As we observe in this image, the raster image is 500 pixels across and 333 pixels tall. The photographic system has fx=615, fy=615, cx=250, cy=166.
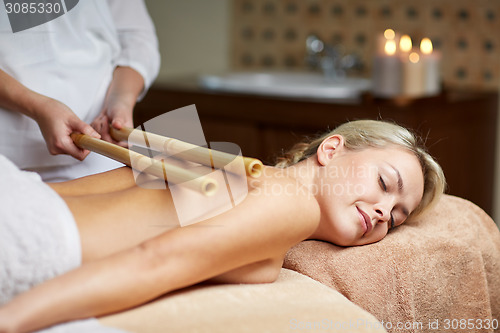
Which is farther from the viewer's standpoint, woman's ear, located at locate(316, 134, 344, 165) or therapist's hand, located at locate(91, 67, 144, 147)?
therapist's hand, located at locate(91, 67, 144, 147)

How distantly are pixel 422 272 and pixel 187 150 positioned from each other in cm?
52

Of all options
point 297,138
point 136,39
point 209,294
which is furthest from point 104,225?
point 297,138

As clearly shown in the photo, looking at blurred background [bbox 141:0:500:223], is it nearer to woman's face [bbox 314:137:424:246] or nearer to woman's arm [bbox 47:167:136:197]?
woman's face [bbox 314:137:424:246]

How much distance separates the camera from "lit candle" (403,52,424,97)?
7.76ft

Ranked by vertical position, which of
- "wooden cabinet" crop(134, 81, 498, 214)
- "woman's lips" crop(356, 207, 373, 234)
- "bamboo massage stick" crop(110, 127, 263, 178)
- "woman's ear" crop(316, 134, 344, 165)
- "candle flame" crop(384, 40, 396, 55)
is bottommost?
"wooden cabinet" crop(134, 81, 498, 214)

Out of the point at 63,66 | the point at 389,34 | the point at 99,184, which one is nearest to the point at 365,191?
the point at 99,184

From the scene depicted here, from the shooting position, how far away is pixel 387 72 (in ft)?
7.88

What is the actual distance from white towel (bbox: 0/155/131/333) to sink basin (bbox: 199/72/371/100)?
5.60 ft

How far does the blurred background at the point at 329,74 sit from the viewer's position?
2.47 m

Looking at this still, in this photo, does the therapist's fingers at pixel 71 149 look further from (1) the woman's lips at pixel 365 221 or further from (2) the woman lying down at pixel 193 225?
(1) the woman's lips at pixel 365 221

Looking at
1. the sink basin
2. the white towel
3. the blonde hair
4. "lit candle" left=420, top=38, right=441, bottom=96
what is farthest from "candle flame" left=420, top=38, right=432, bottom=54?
the white towel

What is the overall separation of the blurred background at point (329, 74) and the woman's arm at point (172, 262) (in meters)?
1.27

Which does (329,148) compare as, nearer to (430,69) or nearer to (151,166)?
(151,166)

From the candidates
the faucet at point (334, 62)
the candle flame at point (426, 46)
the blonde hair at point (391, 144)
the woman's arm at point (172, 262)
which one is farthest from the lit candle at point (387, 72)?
the woman's arm at point (172, 262)
